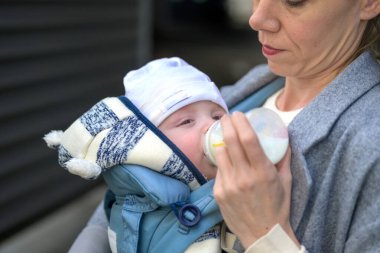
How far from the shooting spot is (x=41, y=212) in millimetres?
3375

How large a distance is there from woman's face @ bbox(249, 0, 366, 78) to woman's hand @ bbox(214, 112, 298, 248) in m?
0.28

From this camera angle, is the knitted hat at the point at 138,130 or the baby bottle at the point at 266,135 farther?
the knitted hat at the point at 138,130

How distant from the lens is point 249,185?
1.21 meters

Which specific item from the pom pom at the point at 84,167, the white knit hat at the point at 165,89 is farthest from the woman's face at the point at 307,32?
the pom pom at the point at 84,167

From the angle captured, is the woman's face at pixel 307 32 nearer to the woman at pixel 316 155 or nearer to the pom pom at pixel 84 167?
the woman at pixel 316 155

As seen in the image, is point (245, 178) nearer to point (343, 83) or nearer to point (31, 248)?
point (343, 83)

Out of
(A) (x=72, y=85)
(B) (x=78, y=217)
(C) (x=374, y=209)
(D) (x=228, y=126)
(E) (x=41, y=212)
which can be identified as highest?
(D) (x=228, y=126)

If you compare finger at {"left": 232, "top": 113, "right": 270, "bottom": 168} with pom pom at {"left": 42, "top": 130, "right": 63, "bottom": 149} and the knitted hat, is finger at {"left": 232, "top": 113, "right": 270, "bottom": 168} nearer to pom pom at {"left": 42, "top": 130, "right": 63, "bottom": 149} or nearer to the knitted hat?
the knitted hat

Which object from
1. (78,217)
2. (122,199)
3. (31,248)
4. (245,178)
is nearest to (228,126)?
(245,178)

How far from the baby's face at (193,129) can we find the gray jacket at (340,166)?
314 millimetres

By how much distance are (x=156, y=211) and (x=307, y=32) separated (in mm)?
622

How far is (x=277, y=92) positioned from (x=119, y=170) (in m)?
0.62

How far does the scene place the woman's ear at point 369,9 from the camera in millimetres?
1391

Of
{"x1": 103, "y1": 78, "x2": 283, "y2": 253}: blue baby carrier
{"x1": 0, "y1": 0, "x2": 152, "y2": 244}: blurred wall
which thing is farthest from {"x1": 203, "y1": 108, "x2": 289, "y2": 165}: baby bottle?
{"x1": 0, "y1": 0, "x2": 152, "y2": 244}: blurred wall
